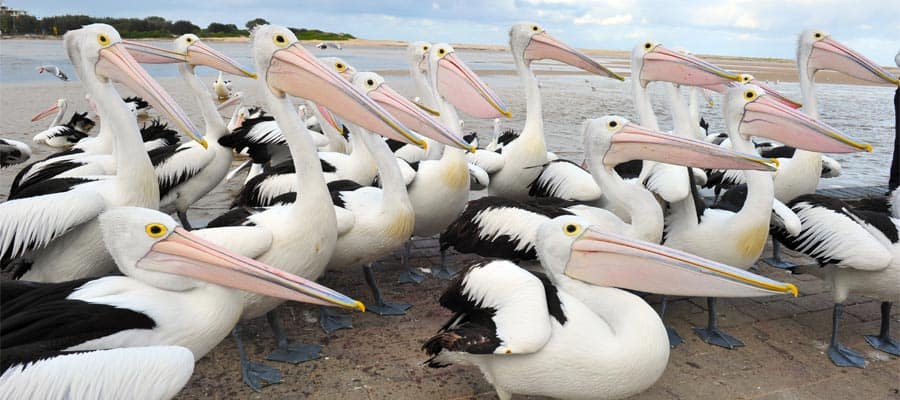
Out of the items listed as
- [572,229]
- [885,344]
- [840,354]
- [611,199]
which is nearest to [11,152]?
[611,199]

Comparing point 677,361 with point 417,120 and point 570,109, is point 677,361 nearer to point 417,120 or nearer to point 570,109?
point 417,120

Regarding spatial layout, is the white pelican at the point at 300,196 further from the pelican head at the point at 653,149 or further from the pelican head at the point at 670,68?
the pelican head at the point at 670,68

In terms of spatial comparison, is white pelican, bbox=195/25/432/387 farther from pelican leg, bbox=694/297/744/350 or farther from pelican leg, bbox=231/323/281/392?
pelican leg, bbox=694/297/744/350

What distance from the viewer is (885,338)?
3.45 metres

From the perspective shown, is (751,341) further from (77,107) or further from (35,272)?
(77,107)

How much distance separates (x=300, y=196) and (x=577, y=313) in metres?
1.38

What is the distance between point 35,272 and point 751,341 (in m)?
3.61

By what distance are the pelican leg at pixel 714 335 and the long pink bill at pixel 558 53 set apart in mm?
2429

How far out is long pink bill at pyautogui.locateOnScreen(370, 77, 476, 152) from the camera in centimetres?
320

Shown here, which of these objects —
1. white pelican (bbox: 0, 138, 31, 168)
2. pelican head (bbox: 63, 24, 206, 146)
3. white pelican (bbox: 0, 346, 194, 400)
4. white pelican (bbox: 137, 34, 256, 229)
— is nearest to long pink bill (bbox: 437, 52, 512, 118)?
white pelican (bbox: 137, 34, 256, 229)

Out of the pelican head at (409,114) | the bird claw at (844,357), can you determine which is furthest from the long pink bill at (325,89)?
the bird claw at (844,357)

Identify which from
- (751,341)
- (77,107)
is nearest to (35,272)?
(751,341)

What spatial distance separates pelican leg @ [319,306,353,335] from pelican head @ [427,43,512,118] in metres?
2.05

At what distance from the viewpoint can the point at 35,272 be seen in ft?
10.2
